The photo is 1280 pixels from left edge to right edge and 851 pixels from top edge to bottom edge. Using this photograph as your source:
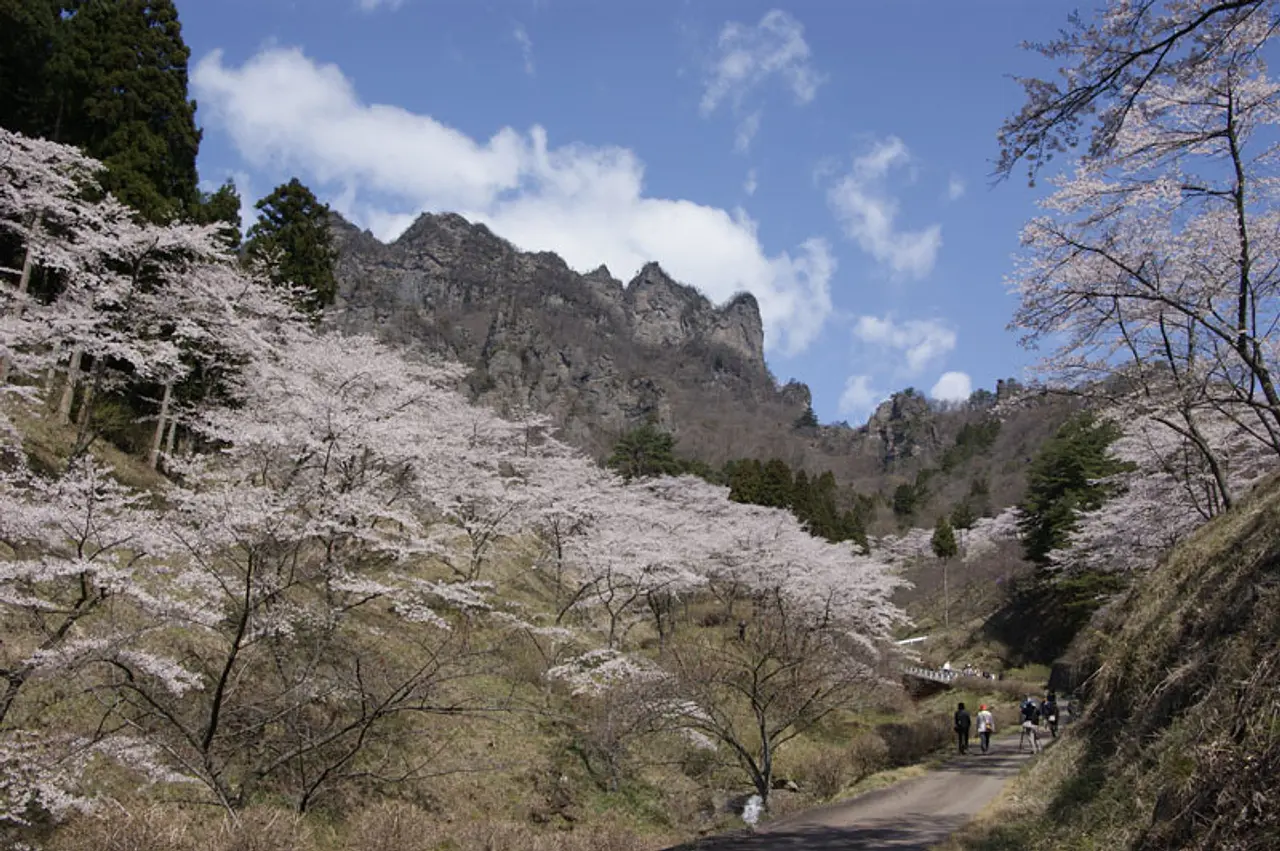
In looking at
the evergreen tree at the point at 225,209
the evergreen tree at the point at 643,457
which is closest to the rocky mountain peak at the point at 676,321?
the evergreen tree at the point at 643,457

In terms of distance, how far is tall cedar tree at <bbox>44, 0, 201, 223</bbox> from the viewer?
20.0 meters

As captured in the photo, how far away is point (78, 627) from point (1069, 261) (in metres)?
14.4

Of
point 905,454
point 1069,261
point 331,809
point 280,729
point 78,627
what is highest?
point 905,454

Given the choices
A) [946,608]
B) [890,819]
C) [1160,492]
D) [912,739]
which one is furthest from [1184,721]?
[946,608]

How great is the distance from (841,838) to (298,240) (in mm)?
23521

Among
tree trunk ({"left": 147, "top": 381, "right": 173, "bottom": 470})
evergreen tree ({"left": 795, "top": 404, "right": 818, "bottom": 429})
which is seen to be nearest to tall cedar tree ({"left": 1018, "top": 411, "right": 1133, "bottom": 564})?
tree trunk ({"left": 147, "top": 381, "right": 173, "bottom": 470})

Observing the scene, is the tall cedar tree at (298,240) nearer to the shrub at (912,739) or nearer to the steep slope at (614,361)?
the shrub at (912,739)

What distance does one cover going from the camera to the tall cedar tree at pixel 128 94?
19984 millimetres

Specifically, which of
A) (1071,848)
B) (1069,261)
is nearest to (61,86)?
(1069,261)

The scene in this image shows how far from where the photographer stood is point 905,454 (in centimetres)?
11825

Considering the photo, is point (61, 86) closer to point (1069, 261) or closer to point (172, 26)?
point (172, 26)

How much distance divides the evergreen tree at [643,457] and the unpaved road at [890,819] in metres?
39.4

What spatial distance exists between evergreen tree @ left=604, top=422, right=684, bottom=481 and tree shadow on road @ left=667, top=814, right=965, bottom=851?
1734 inches

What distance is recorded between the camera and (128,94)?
68.6 feet
